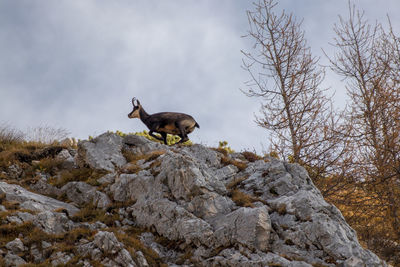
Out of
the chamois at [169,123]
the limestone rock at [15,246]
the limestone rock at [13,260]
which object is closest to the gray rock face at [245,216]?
the limestone rock at [15,246]

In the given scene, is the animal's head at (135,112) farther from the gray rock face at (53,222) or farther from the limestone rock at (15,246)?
the limestone rock at (15,246)

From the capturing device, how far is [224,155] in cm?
1534

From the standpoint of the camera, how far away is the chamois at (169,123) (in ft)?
52.2

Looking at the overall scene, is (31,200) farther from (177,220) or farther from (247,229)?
(247,229)

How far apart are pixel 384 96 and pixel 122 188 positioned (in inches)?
570

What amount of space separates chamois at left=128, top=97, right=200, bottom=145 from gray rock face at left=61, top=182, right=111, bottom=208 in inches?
176

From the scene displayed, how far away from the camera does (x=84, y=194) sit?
12.1 meters

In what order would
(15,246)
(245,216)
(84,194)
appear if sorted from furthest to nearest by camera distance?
(84,194), (245,216), (15,246)

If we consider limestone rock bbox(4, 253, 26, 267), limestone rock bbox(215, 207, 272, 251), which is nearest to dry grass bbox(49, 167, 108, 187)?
limestone rock bbox(4, 253, 26, 267)

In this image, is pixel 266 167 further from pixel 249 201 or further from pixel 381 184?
pixel 381 184

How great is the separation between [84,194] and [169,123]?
540 cm

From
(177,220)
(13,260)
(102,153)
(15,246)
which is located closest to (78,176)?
(102,153)

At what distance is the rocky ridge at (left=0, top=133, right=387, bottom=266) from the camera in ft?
26.6

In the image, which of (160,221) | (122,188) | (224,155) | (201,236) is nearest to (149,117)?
(224,155)
